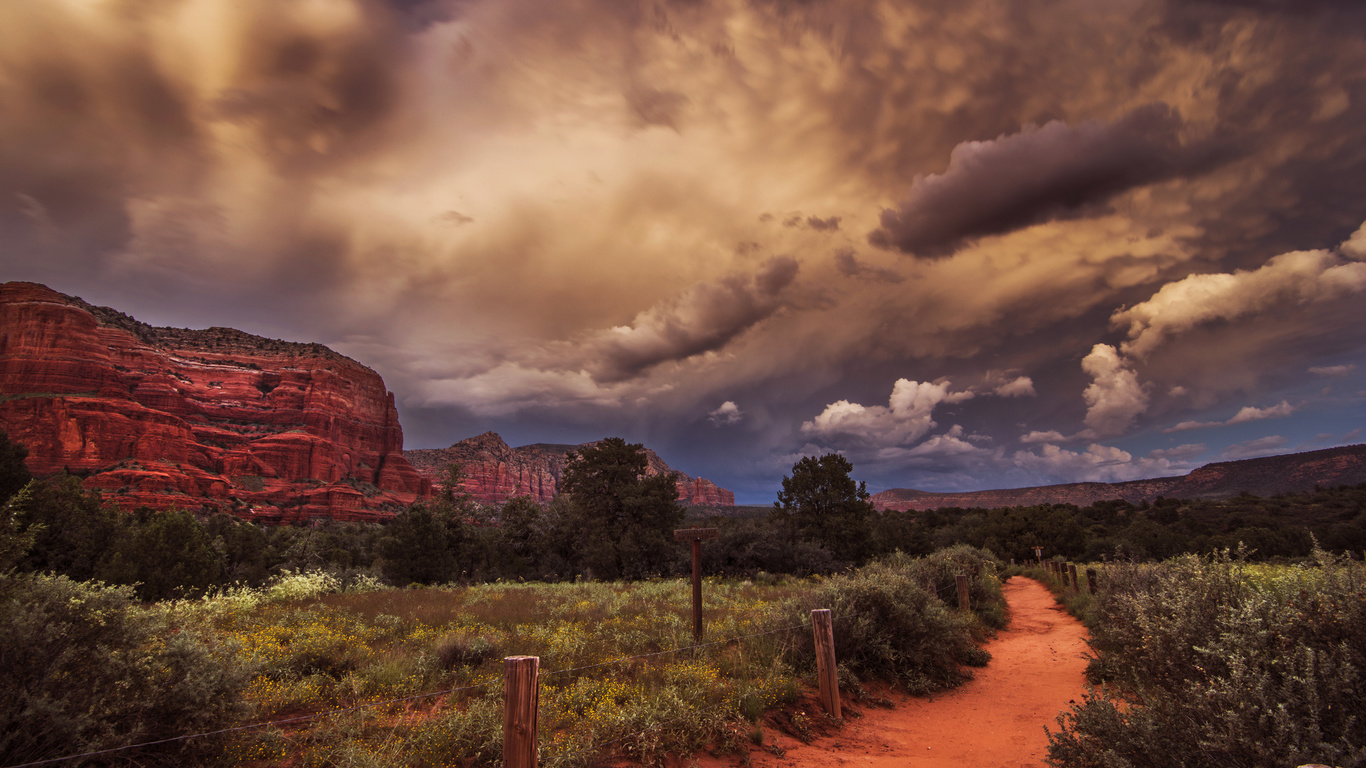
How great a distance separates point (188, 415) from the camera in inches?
4651

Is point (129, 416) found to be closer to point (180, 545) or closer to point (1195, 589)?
point (180, 545)

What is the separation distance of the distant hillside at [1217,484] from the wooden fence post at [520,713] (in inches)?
2261

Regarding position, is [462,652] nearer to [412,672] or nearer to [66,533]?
[412,672]

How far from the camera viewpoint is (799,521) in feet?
119

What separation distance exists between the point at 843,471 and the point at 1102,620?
25.1 meters

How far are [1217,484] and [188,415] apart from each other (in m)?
203

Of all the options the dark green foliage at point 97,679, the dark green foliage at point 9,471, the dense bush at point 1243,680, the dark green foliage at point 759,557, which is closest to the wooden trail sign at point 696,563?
the dense bush at point 1243,680

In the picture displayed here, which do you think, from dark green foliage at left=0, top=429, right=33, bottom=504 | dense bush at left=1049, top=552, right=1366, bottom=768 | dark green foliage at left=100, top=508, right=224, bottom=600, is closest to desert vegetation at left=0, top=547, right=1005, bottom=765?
dense bush at left=1049, top=552, right=1366, bottom=768

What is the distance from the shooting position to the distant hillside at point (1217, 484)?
73125 mm

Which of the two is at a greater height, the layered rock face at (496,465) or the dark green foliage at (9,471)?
the layered rock face at (496,465)

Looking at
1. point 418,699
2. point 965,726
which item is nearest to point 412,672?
point 418,699

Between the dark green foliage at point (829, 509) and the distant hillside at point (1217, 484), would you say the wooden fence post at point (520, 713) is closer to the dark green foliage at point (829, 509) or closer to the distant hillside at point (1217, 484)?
the dark green foliage at point (829, 509)

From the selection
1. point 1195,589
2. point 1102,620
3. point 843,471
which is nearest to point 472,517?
point 843,471

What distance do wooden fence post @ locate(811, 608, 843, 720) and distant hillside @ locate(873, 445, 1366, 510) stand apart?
52252mm
